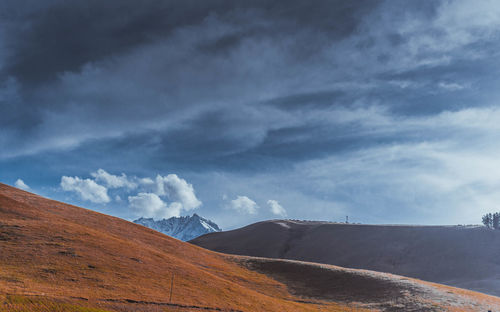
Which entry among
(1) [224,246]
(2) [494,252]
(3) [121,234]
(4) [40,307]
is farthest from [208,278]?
→ (1) [224,246]

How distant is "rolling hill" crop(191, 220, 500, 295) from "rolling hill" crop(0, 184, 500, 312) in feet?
135

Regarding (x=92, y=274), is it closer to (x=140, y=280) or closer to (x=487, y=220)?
(x=140, y=280)

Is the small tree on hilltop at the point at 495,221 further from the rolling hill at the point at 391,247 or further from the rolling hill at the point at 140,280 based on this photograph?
the rolling hill at the point at 140,280

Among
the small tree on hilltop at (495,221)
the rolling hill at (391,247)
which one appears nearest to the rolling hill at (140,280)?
the rolling hill at (391,247)

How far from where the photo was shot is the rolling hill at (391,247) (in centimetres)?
10594

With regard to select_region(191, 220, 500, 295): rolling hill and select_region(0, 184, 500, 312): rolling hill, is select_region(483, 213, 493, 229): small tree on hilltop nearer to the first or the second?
select_region(191, 220, 500, 295): rolling hill

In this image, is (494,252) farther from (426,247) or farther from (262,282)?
(262,282)

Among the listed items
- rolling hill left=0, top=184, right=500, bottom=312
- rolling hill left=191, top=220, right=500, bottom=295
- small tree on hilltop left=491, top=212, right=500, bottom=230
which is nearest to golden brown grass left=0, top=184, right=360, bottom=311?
rolling hill left=0, top=184, right=500, bottom=312

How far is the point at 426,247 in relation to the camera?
128 metres

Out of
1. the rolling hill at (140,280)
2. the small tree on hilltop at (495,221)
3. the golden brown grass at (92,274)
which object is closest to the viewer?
the golden brown grass at (92,274)

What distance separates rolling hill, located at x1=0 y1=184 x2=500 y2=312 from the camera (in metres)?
31.2

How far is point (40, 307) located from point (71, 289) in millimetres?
5463

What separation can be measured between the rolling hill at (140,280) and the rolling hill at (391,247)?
4109 centimetres

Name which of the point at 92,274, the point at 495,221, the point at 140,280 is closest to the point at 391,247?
the point at 495,221
